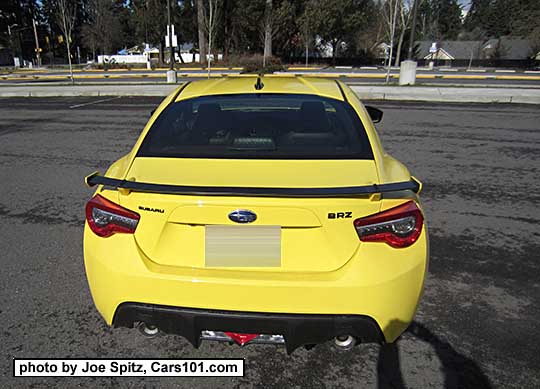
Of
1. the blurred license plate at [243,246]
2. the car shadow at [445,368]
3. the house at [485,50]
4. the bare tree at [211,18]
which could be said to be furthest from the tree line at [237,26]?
the blurred license plate at [243,246]

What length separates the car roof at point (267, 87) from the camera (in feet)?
9.25

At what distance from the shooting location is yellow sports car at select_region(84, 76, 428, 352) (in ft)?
5.72

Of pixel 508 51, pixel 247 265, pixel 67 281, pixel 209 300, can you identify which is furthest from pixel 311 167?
pixel 508 51

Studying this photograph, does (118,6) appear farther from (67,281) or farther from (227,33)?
(67,281)

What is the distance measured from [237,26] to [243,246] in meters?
54.6

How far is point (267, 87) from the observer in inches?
114

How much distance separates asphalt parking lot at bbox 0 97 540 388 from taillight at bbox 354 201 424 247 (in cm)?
87

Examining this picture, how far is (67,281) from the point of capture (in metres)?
3.06

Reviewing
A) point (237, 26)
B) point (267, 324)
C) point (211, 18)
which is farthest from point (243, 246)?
point (237, 26)

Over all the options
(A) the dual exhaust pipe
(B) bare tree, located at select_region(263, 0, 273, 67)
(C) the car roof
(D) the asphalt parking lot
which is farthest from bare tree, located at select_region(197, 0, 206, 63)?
(A) the dual exhaust pipe

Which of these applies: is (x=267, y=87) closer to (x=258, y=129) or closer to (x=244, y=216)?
(x=258, y=129)

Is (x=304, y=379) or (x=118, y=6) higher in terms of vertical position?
(x=118, y=6)

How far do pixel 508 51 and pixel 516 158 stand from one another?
73.0 meters

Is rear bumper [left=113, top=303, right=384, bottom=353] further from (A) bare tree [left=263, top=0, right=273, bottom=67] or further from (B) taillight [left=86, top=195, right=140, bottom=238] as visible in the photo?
(A) bare tree [left=263, top=0, right=273, bottom=67]
